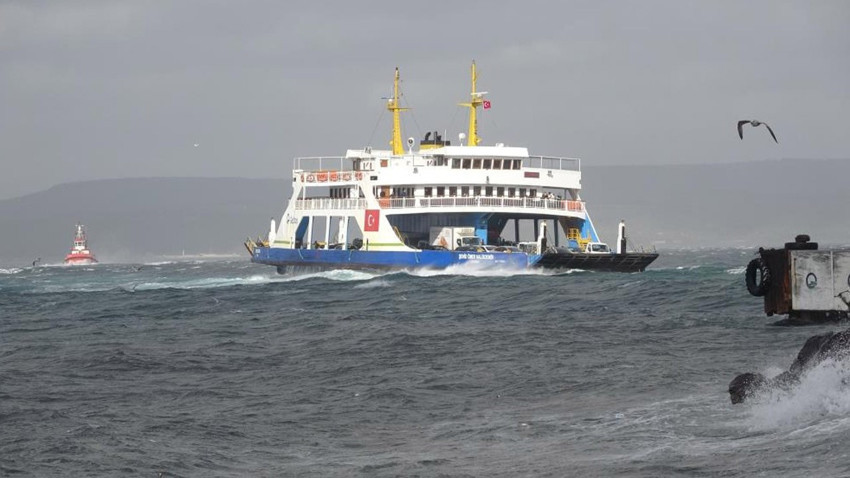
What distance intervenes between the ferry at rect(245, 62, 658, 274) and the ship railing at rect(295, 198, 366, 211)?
0.18 ft

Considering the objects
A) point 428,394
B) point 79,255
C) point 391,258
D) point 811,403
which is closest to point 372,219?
point 391,258

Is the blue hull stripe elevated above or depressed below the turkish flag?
below

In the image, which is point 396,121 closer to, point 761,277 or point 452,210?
point 452,210

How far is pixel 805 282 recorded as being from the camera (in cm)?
2100

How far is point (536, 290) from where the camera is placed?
43469mm

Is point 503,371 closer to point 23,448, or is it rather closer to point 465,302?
point 23,448

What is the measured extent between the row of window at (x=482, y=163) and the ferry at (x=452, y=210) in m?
0.04

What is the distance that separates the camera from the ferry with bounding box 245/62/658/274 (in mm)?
55719

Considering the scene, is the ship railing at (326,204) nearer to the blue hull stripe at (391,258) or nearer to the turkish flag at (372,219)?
the turkish flag at (372,219)

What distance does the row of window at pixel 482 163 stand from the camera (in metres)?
58.8

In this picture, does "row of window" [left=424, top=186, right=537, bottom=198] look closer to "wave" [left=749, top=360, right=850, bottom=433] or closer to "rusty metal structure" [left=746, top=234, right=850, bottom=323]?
"rusty metal structure" [left=746, top=234, right=850, bottom=323]

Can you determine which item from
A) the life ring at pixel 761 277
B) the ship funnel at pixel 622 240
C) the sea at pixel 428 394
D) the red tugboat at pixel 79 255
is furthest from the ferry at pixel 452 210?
the red tugboat at pixel 79 255

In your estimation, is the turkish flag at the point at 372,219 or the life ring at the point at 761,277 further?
the turkish flag at the point at 372,219

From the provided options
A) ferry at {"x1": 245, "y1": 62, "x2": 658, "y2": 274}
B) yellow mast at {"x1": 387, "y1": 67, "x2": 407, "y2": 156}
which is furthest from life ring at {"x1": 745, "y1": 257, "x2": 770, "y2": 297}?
yellow mast at {"x1": 387, "y1": 67, "x2": 407, "y2": 156}
